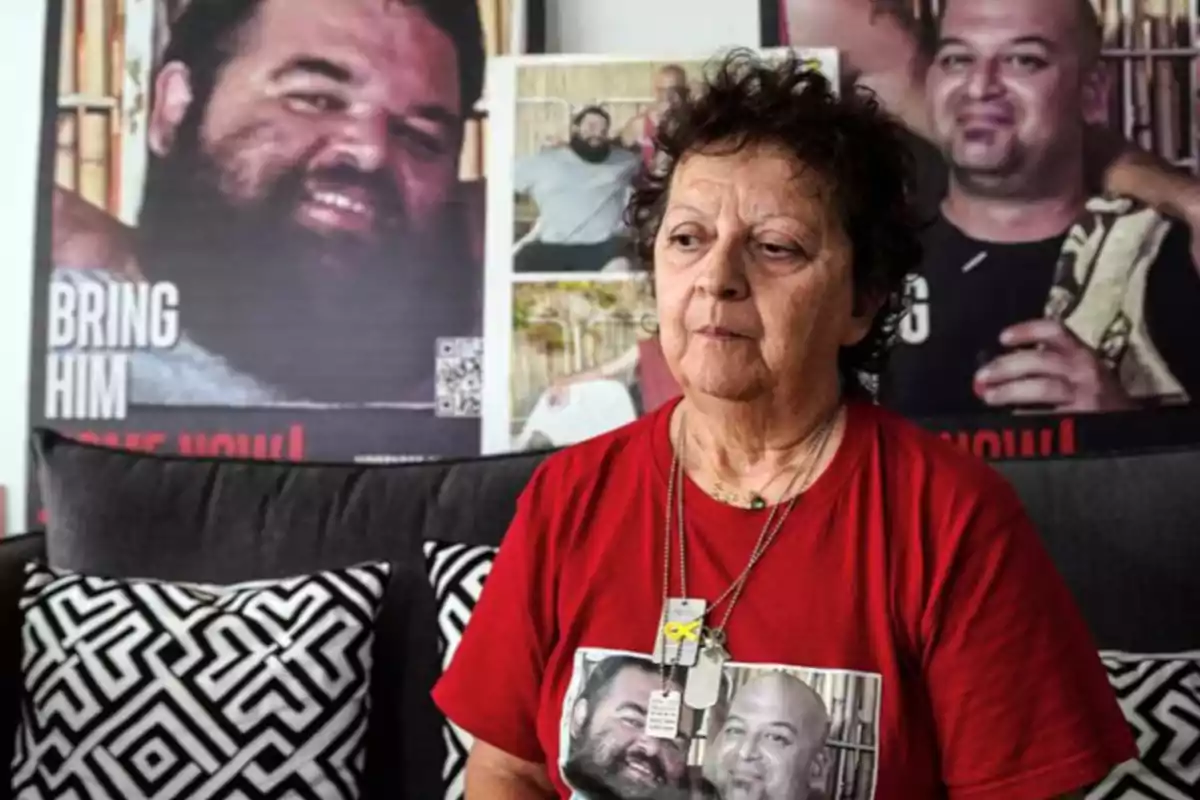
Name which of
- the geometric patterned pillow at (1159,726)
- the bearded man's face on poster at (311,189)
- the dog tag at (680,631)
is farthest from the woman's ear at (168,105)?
the geometric patterned pillow at (1159,726)

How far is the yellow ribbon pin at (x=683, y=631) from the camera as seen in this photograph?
2.96 feet

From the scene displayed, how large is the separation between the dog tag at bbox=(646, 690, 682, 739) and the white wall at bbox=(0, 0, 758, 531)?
1038 mm

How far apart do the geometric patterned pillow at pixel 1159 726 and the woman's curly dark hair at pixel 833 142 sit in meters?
0.42

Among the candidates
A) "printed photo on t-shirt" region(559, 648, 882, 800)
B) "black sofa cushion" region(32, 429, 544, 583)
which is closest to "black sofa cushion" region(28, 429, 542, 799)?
"black sofa cushion" region(32, 429, 544, 583)

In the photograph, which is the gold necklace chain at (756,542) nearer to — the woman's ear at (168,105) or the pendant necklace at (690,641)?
the pendant necklace at (690,641)

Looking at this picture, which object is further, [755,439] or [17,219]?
[17,219]

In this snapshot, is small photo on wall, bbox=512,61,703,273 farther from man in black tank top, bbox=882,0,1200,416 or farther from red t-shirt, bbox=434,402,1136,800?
red t-shirt, bbox=434,402,1136,800

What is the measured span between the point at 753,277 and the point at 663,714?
1.19ft

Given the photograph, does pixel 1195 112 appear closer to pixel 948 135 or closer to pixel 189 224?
pixel 948 135

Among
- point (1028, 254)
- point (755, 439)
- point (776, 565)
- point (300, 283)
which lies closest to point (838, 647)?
point (776, 565)

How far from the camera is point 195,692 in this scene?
122 centimetres

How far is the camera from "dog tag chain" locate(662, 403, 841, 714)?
90 cm

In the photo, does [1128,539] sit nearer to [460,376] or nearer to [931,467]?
[931,467]

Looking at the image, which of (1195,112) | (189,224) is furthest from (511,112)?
(1195,112)
